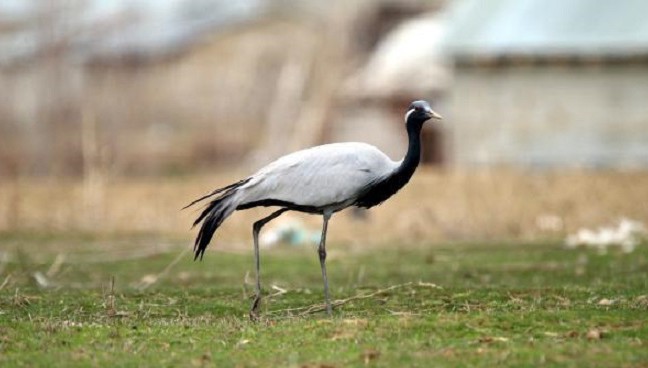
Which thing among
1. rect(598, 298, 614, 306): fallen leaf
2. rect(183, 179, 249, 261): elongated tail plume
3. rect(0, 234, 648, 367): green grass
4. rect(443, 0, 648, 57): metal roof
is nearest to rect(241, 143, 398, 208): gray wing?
rect(183, 179, 249, 261): elongated tail plume

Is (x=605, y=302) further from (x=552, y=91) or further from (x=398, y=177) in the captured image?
(x=552, y=91)

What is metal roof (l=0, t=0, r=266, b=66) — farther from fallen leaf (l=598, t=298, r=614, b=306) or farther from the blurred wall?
fallen leaf (l=598, t=298, r=614, b=306)

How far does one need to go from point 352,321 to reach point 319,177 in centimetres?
226

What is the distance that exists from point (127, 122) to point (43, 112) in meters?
5.98

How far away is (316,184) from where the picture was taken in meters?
14.6

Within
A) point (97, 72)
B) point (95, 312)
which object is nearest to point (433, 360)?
point (95, 312)

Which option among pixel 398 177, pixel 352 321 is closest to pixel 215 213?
pixel 398 177

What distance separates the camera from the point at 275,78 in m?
58.6

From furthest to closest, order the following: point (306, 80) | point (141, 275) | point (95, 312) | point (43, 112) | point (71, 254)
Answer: point (306, 80) → point (43, 112) → point (71, 254) → point (141, 275) → point (95, 312)

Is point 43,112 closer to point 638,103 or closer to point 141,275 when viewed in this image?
point 638,103

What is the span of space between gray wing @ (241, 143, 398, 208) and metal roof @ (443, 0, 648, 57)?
2556 cm

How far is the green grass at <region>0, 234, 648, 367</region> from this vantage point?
11438 mm

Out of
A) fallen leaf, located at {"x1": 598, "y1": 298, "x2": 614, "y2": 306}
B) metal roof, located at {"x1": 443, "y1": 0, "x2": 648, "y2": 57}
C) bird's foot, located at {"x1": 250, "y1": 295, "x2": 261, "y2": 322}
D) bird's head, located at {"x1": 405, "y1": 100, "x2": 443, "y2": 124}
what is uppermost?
metal roof, located at {"x1": 443, "y1": 0, "x2": 648, "y2": 57}

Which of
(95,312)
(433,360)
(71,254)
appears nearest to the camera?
(433,360)
